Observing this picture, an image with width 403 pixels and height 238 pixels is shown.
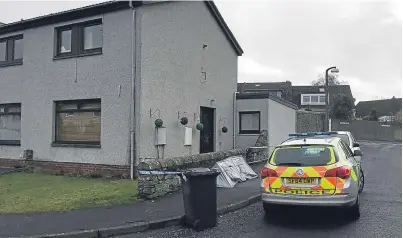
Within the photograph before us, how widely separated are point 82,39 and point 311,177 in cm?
886

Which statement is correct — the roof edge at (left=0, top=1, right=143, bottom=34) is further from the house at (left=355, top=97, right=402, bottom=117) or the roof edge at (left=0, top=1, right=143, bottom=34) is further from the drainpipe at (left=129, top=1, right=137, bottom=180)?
the house at (left=355, top=97, right=402, bottom=117)

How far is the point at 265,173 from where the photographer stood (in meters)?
7.35

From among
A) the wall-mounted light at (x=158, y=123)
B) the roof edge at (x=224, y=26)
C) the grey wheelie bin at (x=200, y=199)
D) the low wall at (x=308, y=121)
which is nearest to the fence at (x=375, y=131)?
the low wall at (x=308, y=121)

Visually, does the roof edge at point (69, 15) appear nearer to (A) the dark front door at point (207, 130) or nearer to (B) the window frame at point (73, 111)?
(B) the window frame at point (73, 111)

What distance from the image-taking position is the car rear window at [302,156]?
708 cm

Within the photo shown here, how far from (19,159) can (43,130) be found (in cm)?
158

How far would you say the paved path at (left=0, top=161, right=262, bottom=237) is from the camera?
6457 millimetres

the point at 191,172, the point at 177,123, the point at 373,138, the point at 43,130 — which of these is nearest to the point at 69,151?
the point at 43,130

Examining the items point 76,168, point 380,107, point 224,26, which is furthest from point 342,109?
point 76,168

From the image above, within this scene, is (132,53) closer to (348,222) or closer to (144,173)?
(144,173)

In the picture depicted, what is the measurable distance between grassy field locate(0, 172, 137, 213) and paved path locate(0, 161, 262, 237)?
0.46 metres

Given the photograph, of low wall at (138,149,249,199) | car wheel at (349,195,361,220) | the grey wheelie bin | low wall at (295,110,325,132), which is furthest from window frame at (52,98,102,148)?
Answer: low wall at (295,110,325,132)

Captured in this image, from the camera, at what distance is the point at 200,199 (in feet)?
22.8

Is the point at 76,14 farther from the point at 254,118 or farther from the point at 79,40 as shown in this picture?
the point at 254,118
